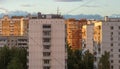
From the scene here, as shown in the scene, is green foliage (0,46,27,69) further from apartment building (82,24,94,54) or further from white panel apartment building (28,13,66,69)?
apartment building (82,24,94,54)

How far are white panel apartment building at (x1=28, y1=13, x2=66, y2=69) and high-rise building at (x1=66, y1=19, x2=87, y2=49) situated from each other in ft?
76.0

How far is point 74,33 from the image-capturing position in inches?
1875

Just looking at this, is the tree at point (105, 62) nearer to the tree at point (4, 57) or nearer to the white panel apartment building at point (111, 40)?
the white panel apartment building at point (111, 40)

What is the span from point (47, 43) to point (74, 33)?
27.6m

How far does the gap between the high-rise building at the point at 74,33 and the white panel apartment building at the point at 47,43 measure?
23.2m

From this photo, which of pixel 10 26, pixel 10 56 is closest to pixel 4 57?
pixel 10 56

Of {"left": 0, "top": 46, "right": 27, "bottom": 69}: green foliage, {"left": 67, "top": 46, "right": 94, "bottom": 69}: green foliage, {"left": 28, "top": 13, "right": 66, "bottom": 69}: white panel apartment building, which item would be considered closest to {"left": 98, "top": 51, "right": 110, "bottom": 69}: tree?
{"left": 67, "top": 46, "right": 94, "bottom": 69}: green foliage

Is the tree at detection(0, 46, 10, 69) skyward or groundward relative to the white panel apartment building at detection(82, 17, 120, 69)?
groundward

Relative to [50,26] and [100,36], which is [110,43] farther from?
[50,26]

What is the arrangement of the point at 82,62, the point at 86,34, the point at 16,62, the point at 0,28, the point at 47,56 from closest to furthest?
the point at 47,56 → the point at 16,62 → the point at 82,62 → the point at 86,34 → the point at 0,28

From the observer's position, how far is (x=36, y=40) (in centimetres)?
2027

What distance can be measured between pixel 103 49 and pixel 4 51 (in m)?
5.76

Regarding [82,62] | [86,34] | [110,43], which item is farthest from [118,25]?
[86,34]

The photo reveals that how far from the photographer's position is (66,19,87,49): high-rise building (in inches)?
1774
